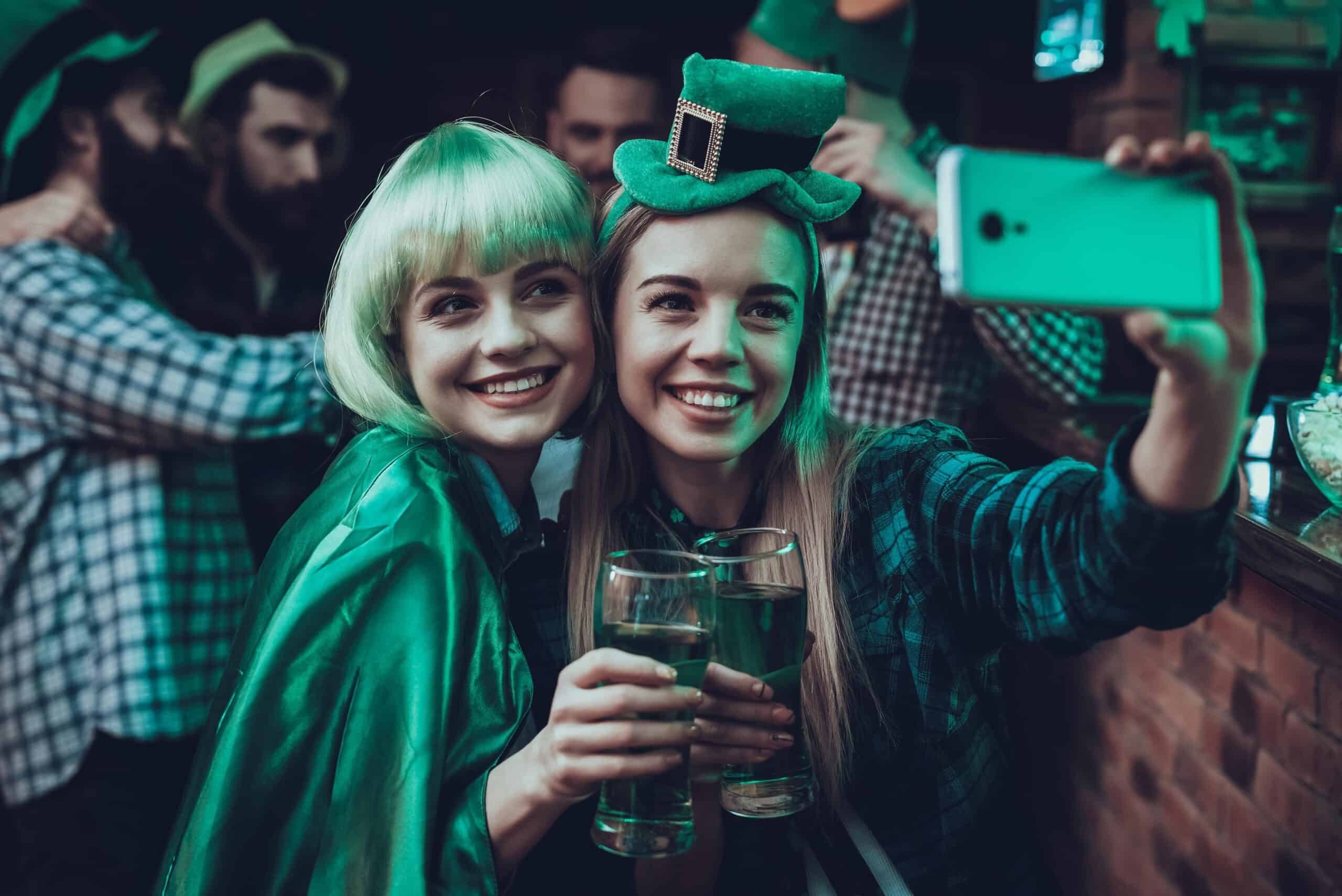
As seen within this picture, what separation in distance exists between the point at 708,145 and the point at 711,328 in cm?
20

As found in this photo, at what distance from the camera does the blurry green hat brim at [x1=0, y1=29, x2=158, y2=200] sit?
7.27 ft

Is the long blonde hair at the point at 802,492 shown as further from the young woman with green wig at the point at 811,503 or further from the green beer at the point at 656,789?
the green beer at the point at 656,789

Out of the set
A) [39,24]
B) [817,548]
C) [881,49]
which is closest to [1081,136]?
[881,49]

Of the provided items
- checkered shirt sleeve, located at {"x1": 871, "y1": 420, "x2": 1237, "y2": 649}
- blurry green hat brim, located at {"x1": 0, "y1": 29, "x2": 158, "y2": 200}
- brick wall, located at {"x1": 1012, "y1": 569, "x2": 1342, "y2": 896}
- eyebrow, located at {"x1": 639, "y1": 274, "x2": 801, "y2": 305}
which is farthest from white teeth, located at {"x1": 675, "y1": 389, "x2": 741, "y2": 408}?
blurry green hat brim, located at {"x1": 0, "y1": 29, "x2": 158, "y2": 200}

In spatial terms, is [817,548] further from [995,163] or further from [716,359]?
[995,163]

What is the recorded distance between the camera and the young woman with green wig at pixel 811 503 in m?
1.10

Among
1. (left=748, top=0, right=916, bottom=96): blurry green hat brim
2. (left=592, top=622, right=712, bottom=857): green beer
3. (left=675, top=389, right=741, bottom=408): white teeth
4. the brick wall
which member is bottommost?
the brick wall

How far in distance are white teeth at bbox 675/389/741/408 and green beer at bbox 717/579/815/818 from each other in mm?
265

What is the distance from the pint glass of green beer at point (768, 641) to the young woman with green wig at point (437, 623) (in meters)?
0.04

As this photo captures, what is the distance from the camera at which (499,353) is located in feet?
3.59

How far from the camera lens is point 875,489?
1.22 meters

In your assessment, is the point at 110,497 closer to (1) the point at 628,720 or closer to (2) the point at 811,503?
(2) the point at 811,503

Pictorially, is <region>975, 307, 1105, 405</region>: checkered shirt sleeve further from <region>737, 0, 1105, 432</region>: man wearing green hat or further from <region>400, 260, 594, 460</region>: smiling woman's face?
<region>400, 260, 594, 460</region>: smiling woman's face

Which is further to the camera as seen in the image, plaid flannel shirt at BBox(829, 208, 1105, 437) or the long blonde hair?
plaid flannel shirt at BBox(829, 208, 1105, 437)
